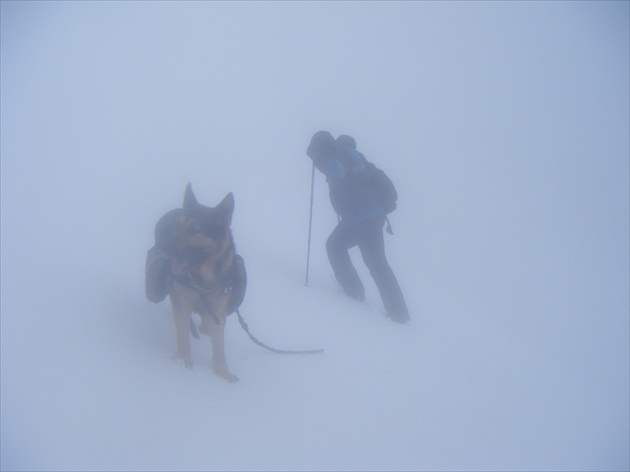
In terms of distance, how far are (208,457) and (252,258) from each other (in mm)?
3837

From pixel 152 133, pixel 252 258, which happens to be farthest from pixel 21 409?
pixel 152 133

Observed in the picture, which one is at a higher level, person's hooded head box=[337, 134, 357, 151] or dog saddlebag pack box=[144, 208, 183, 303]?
person's hooded head box=[337, 134, 357, 151]

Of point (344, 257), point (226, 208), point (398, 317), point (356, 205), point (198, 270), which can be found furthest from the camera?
point (344, 257)

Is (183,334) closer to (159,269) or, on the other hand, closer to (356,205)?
(159,269)

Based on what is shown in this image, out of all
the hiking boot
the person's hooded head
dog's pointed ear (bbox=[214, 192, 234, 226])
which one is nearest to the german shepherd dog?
dog's pointed ear (bbox=[214, 192, 234, 226])

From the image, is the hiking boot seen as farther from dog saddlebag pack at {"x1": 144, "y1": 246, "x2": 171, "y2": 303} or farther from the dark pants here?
dog saddlebag pack at {"x1": 144, "y1": 246, "x2": 171, "y2": 303}

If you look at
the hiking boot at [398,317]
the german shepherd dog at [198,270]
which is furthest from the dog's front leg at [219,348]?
the hiking boot at [398,317]

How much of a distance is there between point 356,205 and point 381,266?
898mm

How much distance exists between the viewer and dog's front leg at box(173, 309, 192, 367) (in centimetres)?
283

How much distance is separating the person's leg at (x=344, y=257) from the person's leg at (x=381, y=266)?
0.61 ft

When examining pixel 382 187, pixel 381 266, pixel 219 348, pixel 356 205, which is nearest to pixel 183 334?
pixel 219 348

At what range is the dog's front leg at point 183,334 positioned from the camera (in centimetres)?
283

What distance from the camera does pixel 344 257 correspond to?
18.8 ft

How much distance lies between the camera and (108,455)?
214 centimetres
